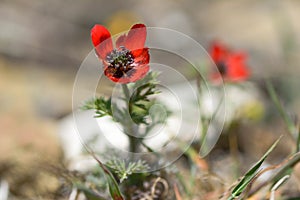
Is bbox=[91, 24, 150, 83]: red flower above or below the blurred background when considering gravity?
below

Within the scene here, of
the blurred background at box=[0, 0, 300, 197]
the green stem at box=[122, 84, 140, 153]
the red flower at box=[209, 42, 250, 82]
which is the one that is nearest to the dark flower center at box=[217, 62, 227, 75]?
the red flower at box=[209, 42, 250, 82]

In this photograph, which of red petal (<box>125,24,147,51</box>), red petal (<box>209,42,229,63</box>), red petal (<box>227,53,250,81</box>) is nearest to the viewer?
red petal (<box>125,24,147,51</box>)

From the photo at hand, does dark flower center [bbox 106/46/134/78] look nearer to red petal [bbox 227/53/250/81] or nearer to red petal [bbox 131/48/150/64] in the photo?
red petal [bbox 131/48/150/64]

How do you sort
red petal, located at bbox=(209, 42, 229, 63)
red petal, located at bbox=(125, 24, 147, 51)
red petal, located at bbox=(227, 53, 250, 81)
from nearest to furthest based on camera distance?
red petal, located at bbox=(125, 24, 147, 51) < red petal, located at bbox=(227, 53, 250, 81) < red petal, located at bbox=(209, 42, 229, 63)

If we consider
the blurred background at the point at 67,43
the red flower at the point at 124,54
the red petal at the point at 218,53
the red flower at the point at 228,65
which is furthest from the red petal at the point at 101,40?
the red petal at the point at 218,53

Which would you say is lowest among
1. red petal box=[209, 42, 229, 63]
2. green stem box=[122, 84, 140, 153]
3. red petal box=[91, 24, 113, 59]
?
green stem box=[122, 84, 140, 153]

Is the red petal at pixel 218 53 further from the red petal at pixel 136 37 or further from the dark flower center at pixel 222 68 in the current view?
the red petal at pixel 136 37

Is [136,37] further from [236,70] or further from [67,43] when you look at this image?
[67,43]

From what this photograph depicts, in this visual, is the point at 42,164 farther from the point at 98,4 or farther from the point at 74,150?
the point at 98,4

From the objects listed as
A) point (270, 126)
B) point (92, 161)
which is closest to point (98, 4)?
point (270, 126)
